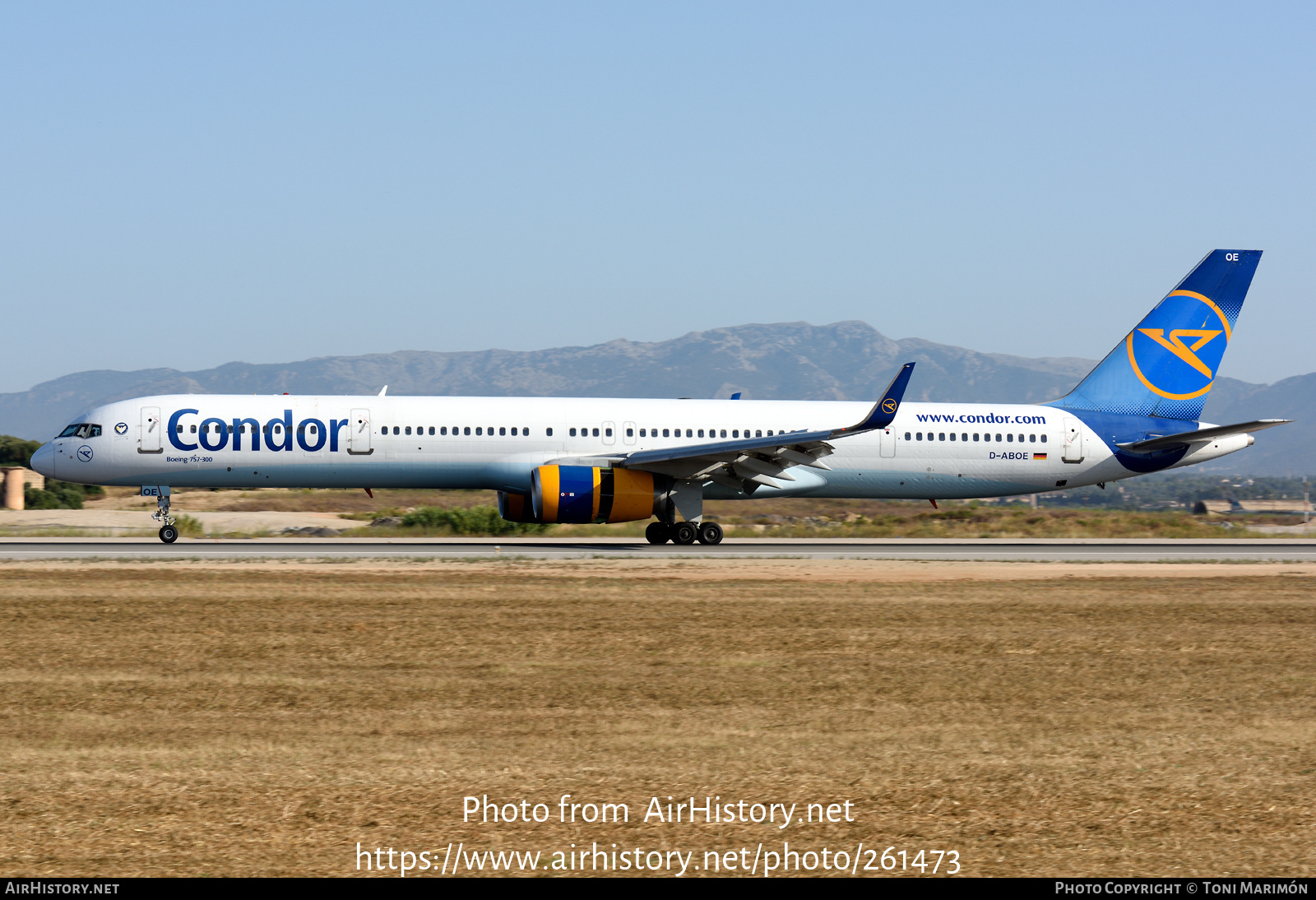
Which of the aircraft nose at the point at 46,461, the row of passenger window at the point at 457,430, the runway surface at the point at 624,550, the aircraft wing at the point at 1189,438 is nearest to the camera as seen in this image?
the runway surface at the point at 624,550

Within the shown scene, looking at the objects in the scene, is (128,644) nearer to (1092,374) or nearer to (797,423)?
(797,423)

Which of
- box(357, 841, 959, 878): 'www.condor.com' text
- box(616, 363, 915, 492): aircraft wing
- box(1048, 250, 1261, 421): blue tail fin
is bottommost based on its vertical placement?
box(357, 841, 959, 878): 'www.condor.com' text

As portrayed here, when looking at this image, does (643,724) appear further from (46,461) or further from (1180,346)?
(1180,346)

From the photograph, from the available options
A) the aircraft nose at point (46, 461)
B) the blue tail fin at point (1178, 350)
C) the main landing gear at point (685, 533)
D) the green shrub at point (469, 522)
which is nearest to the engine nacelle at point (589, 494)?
the main landing gear at point (685, 533)

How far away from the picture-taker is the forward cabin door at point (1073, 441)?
3356 centimetres

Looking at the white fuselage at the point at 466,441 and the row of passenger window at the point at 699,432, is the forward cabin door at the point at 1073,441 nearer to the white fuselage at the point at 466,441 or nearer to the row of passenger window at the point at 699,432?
the white fuselage at the point at 466,441

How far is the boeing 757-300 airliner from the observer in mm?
28766

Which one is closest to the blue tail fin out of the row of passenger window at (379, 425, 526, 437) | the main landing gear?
the main landing gear

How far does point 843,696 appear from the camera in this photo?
1098cm

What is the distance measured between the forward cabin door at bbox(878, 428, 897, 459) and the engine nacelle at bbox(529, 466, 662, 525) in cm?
698

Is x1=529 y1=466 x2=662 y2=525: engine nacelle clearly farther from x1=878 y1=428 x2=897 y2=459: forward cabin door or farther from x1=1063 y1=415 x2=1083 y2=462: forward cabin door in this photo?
x1=1063 y1=415 x2=1083 y2=462: forward cabin door

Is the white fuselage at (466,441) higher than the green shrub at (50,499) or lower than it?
higher

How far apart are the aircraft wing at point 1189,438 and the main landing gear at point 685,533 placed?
41.1 feet
